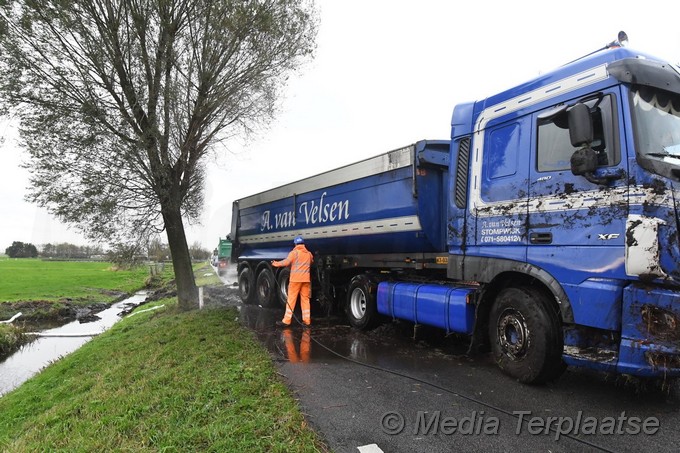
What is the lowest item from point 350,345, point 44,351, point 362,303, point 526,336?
point 44,351

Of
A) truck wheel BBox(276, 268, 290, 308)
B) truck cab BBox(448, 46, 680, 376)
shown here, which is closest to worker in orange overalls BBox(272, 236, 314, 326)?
truck wheel BBox(276, 268, 290, 308)

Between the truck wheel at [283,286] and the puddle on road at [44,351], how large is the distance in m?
6.77

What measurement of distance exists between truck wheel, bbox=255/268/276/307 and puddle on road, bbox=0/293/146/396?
235 inches

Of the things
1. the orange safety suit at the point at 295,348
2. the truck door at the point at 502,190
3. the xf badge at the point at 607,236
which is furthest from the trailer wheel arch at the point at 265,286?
the xf badge at the point at 607,236

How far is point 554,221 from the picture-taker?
4.29 meters

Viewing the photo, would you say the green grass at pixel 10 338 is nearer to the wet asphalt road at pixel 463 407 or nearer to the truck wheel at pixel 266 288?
the truck wheel at pixel 266 288

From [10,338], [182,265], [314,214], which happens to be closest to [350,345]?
[314,214]

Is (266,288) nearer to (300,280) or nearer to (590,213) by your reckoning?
(300,280)

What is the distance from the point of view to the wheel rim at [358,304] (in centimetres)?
777

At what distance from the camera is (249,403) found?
4066mm

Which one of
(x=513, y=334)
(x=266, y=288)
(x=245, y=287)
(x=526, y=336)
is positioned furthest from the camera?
(x=245, y=287)

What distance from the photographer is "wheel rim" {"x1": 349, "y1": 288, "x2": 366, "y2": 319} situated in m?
7.77

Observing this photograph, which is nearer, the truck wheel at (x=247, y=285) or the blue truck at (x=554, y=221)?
the blue truck at (x=554, y=221)

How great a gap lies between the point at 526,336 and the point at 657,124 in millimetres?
2362
